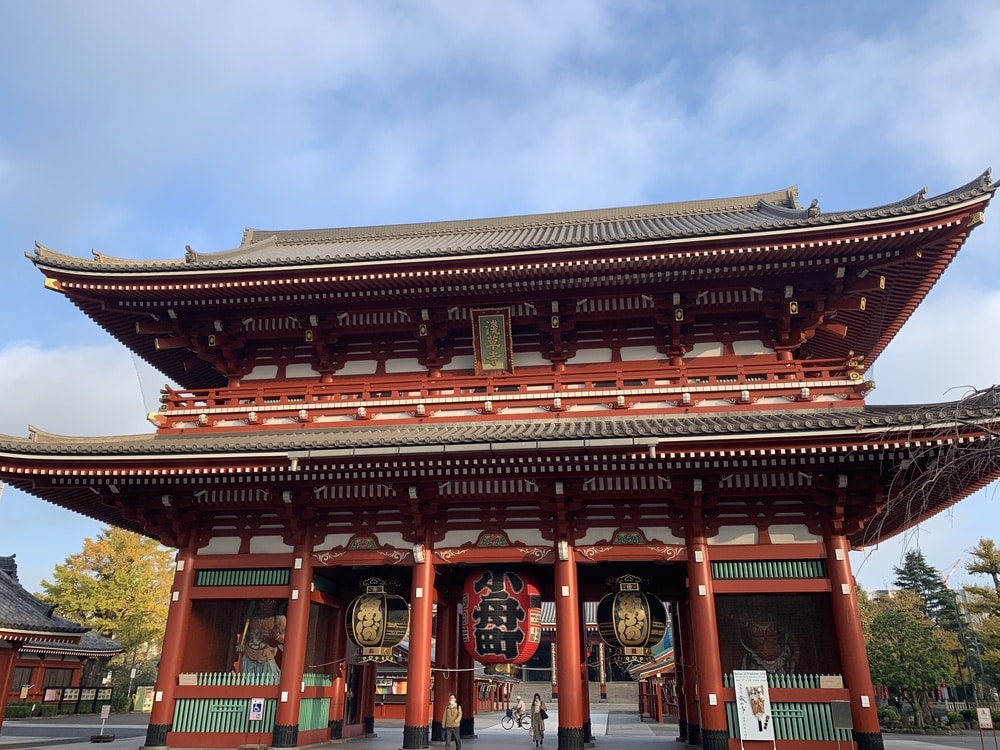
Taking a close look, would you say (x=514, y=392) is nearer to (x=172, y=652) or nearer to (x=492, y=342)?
(x=492, y=342)

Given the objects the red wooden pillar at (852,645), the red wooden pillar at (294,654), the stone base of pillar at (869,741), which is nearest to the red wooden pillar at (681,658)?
the red wooden pillar at (852,645)

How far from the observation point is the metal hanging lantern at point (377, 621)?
48.2ft

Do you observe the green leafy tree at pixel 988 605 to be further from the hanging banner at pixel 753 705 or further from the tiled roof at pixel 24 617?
the tiled roof at pixel 24 617

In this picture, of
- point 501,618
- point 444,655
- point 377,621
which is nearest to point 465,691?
point 444,655

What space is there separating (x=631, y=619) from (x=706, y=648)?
173cm

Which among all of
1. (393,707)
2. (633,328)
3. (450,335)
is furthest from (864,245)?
(393,707)

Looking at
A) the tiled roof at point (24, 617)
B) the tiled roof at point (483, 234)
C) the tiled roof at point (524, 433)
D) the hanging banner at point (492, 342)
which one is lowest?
the tiled roof at point (24, 617)

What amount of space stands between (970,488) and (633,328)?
8108 mm

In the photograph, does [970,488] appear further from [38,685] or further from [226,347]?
[38,685]

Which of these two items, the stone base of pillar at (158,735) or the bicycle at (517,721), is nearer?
the stone base of pillar at (158,735)

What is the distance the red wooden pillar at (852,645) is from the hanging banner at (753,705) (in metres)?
1.67

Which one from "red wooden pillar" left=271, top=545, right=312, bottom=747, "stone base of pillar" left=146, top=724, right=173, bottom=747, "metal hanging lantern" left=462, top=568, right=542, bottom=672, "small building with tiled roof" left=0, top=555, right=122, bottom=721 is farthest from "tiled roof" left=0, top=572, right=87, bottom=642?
"metal hanging lantern" left=462, top=568, right=542, bottom=672

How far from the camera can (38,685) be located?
3256cm

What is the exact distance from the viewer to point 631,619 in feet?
45.6
